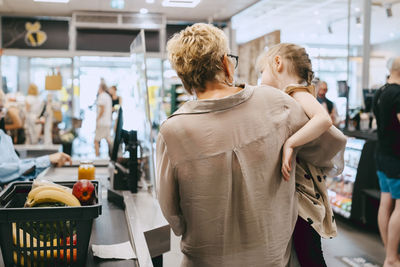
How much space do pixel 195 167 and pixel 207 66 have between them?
31 centimetres

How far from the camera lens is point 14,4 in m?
9.02

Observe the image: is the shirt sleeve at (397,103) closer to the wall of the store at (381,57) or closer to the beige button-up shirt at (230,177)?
the beige button-up shirt at (230,177)

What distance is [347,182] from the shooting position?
5000 millimetres

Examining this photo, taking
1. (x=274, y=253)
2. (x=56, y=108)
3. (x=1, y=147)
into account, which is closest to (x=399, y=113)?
(x=274, y=253)

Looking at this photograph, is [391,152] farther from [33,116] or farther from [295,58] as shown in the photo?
[33,116]

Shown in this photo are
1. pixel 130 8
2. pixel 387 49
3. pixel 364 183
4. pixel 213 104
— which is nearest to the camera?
pixel 213 104

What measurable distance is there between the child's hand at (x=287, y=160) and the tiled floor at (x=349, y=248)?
2.57 meters

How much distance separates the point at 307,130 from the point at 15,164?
1958 millimetres

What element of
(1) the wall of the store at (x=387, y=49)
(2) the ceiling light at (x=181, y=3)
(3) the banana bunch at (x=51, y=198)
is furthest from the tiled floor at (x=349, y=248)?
(1) the wall of the store at (x=387, y=49)

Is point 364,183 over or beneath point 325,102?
beneath

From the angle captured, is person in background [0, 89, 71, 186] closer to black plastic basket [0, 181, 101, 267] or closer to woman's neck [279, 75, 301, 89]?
black plastic basket [0, 181, 101, 267]

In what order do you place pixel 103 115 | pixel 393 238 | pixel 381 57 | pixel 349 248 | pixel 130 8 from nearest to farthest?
1. pixel 393 238
2. pixel 349 248
3. pixel 103 115
4. pixel 130 8
5. pixel 381 57

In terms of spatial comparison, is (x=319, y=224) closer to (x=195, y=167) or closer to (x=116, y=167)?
(x=195, y=167)

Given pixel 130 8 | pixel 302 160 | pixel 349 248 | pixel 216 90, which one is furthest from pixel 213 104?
pixel 130 8
